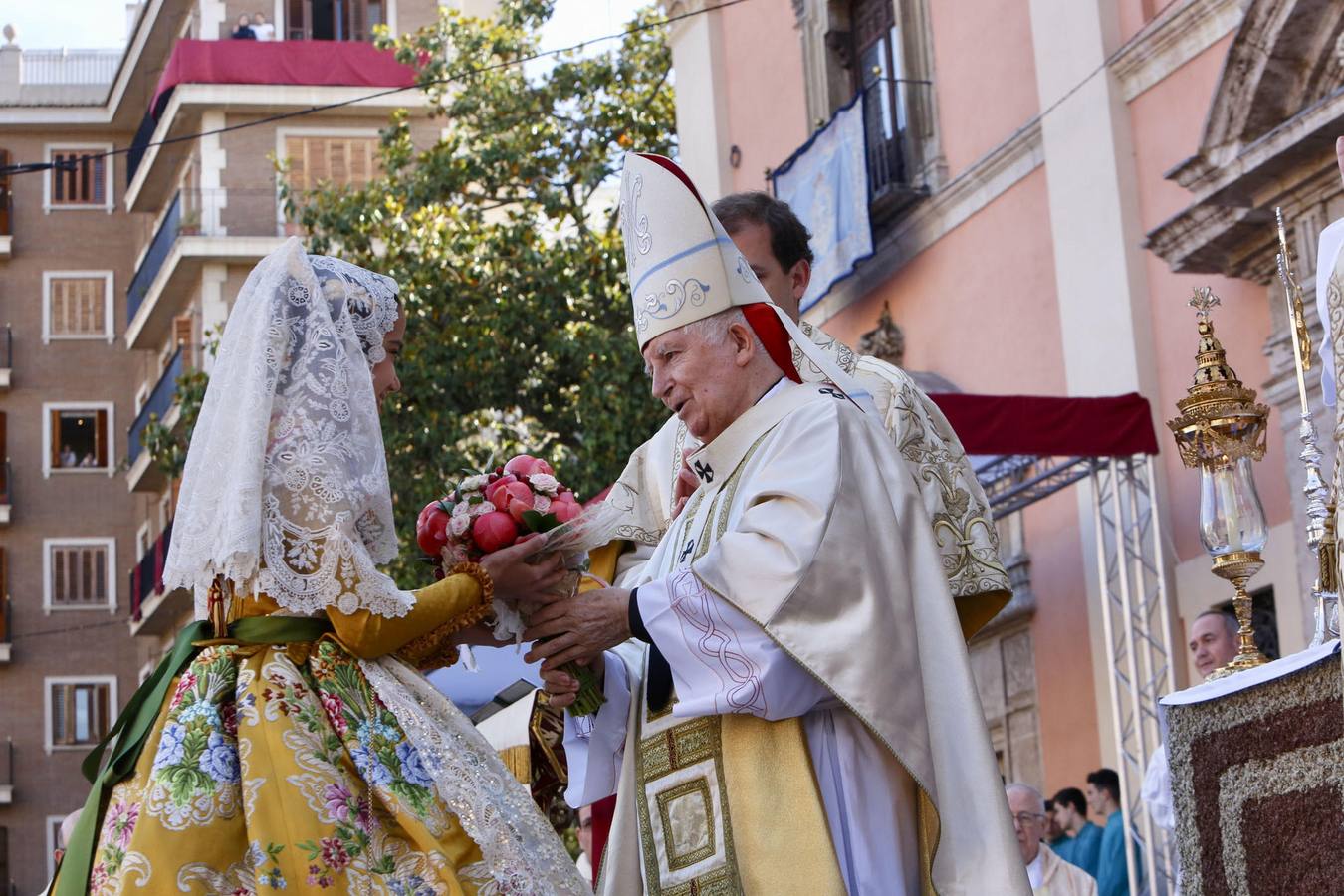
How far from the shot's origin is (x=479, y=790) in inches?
156

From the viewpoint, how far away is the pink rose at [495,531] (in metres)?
4.19

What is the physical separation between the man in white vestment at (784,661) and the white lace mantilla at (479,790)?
5.5 inches

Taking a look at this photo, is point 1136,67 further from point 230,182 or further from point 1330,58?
point 230,182

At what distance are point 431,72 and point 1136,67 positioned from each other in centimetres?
984

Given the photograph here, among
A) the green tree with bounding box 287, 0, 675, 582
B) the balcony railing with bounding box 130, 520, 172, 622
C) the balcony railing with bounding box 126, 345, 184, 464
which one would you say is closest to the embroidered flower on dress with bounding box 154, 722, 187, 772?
the green tree with bounding box 287, 0, 675, 582

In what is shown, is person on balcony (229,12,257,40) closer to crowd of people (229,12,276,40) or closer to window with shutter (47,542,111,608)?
crowd of people (229,12,276,40)

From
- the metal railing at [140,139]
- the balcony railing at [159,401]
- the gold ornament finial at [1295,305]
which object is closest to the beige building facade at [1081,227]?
the gold ornament finial at [1295,305]

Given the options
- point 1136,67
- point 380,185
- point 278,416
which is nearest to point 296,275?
point 278,416

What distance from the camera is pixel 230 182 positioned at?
99.1 feet

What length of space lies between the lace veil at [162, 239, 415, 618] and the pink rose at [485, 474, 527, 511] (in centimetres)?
21

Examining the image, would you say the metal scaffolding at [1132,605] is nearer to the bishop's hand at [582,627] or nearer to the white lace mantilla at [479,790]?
the white lace mantilla at [479,790]

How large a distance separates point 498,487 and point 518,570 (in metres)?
0.20

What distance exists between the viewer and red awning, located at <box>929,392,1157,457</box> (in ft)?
29.7

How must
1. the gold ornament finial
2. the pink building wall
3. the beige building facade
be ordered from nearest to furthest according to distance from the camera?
Answer: 1. the gold ornament finial
2. the beige building facade
3. the pink building wall
